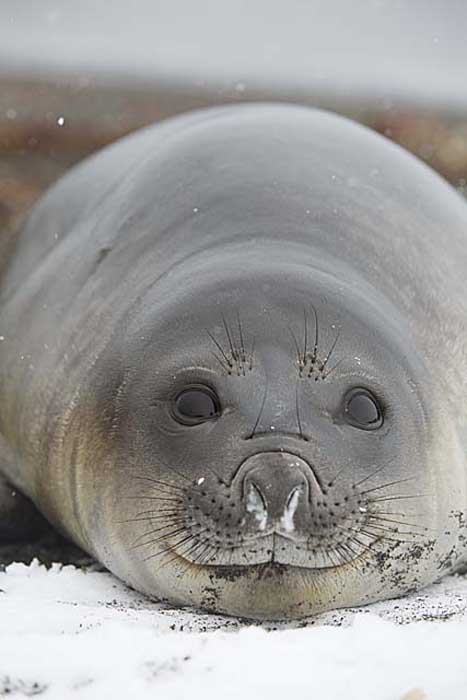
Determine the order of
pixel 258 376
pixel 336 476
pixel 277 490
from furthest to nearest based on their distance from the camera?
pixel 258 376, pixel 336 476, pixel 277 490

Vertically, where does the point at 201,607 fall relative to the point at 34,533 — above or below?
below

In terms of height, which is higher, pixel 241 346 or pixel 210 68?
pixel 210 68

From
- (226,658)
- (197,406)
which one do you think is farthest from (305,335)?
(226,658)

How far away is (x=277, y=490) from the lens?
277 centimetres

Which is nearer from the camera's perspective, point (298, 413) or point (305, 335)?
point (298, 413)

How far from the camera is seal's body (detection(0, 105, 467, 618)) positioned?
290cm

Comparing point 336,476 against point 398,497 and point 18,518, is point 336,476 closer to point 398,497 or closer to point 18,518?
point 398,497

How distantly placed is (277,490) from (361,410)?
13.7 inches

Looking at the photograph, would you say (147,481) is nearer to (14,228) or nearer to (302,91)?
(14,228)

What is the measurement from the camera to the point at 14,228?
17.7 ft

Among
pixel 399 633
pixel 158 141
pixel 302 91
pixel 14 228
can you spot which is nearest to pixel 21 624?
pixel 399 633

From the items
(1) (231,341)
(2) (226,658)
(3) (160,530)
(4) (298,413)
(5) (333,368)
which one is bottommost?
(2) (226,658)

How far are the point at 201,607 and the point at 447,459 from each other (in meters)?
0.65

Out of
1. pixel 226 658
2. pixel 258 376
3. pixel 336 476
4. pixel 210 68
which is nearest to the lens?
pixel 226 658
